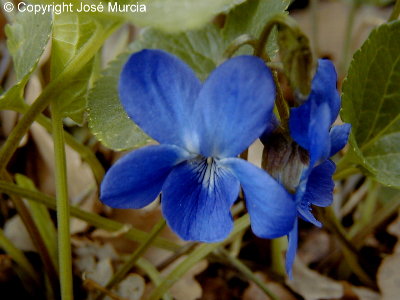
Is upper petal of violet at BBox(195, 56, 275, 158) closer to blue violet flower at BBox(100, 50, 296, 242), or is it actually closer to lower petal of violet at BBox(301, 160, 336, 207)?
blue violet flower at BBox(100, 50, 296, 242)

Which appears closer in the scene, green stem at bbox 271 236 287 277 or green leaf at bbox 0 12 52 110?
green leaf at bbox 0 12 52 110

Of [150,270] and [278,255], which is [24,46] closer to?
[150,270]

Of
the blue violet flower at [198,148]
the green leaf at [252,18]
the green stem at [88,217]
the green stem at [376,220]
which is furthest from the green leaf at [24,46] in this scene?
the green stem at [376,220]

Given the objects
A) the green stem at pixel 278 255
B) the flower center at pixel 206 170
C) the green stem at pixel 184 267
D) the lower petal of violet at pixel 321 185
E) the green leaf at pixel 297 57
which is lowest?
the green stem at pixel 278 255

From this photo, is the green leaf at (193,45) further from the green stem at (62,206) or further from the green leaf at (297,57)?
the green leaf at (297,57)

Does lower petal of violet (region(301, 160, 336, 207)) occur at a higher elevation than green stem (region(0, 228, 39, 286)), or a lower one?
higher

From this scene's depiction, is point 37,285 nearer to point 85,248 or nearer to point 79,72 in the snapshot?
point 85,248

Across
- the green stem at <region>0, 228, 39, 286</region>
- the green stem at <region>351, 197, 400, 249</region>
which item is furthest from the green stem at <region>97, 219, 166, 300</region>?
the green stem at <region>351, 197, 400, 249</region>
